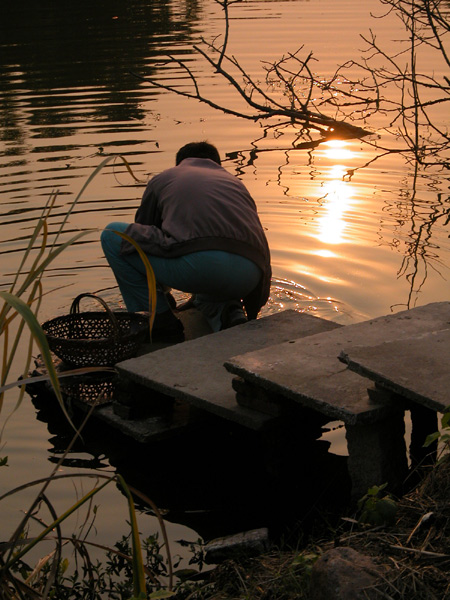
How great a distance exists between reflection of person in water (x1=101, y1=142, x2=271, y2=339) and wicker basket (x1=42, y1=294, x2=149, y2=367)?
279mm

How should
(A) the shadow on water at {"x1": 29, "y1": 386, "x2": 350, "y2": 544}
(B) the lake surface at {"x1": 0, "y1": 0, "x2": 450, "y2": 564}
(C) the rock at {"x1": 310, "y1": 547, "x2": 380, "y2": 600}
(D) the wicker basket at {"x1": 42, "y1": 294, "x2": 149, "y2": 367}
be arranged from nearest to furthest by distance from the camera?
(C) the rock at {"x1": 310, "y1": 547, "x2": 380, "y2": 600}, (A) the shadow on water at {"x1": 29, "y1": 386, "x2": 350, "y2": 544}, (D) the wicker basket at {"x1": 42, "y1": 294, "x2": 149, "y2": 367}, (B) the lake surface at {"x1": 0, "y1": 0, "x2": 450, "y2": 564}

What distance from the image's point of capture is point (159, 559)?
384cm

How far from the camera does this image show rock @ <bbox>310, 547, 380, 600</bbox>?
117 inches

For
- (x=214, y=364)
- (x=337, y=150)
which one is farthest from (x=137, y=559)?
(x=337, y=150)

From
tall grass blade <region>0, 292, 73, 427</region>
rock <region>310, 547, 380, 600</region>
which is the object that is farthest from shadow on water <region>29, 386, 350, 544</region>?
tall grass blade <region>0, 292, 73, 427</region>

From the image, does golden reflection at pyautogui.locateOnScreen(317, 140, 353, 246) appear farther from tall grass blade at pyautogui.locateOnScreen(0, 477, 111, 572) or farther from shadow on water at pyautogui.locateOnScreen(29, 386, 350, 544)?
tall grass blade at pyautogui.locateOnScreen(0, 477, 111, 572)

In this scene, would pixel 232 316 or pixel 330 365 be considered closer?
pixel 330 365

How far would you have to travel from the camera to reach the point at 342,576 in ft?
9.91

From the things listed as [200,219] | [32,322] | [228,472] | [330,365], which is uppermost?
[32,322]

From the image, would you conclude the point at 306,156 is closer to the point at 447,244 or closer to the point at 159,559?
the point at 447,244

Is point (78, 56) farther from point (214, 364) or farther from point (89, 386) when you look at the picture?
point (214, 364)

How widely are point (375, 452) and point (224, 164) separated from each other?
707cm

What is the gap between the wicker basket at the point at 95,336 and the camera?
17.1 feet

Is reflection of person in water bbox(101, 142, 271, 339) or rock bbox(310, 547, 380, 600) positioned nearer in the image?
rock bbox(310, 547, 380, 600)
